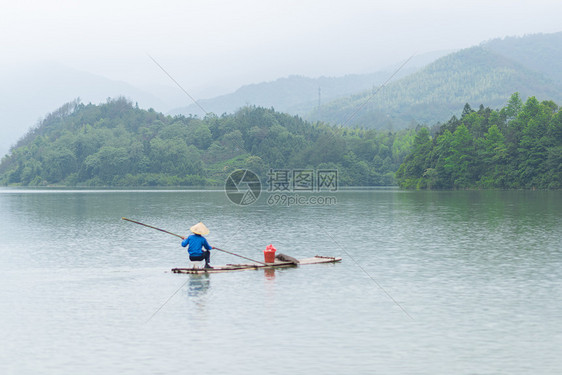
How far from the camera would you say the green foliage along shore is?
335ft

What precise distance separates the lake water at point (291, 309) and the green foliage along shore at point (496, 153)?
77109 mm

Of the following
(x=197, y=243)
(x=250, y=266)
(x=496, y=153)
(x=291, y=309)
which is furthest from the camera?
(x=496, y=153)

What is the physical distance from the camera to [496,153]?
109 m

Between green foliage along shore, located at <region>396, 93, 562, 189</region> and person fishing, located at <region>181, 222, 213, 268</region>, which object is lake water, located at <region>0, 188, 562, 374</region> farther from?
green foliage along shore, located at <region>396, 93, 562, 189</region>

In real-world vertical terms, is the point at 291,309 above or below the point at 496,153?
below

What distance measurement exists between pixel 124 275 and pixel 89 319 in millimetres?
6570

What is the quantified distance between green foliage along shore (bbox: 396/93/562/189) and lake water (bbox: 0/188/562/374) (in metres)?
77.1

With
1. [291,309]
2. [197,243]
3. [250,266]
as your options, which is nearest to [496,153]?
[250,266]

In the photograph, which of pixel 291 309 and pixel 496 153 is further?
pixel 496 153

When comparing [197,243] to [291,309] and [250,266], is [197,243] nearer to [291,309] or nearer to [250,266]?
[250,266]

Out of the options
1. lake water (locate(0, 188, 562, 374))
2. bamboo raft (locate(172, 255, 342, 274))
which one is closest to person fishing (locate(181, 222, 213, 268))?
bamboo raft (locate(172, 255, 342, 274))

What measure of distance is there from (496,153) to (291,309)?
100m

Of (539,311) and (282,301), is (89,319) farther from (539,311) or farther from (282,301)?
(539,311)

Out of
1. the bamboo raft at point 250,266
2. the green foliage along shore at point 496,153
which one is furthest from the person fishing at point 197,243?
the green foliage along shore at point 496,153
